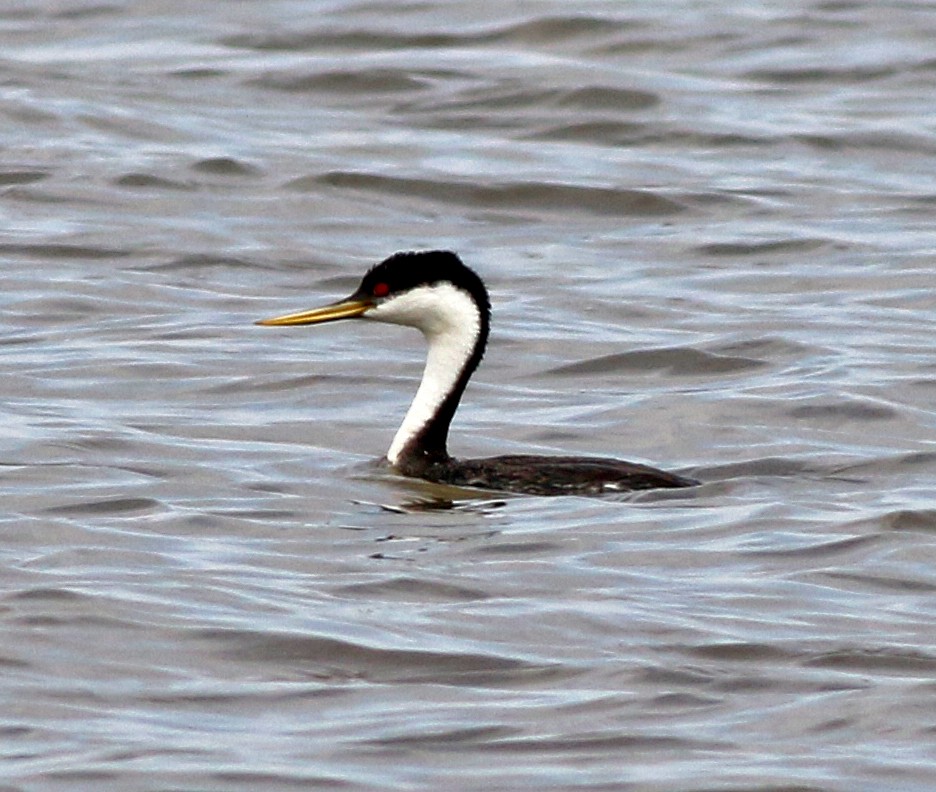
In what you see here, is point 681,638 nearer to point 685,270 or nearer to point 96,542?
point 96,542

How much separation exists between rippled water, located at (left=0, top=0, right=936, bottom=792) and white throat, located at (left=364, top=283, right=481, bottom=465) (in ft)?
1.11

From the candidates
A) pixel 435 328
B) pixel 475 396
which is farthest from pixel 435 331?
A: pixel 475 396

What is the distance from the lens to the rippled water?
24.1 ft

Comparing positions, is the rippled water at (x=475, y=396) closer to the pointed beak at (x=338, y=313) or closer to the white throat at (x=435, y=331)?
the white throat at (x=435, y=331)

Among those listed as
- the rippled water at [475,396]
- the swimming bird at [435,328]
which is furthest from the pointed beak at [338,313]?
the rippled water at [475,396]

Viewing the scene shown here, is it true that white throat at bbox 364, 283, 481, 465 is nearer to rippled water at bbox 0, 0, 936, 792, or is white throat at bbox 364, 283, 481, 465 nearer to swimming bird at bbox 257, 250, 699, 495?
swimming bird at bbox 257, 250, 699, 495

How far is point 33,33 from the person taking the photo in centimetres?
2298

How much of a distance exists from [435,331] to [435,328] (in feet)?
0.09

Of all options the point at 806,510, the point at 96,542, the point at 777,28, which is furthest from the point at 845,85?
the point at 96,542

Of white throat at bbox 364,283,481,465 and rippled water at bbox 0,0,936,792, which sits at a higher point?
white throat at bbox 364,283,481,465

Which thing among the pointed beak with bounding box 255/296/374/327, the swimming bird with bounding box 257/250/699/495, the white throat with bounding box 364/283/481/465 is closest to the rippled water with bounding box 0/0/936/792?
the swimming bird with bounding box 257/250/699/495

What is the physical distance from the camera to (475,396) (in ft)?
42.4

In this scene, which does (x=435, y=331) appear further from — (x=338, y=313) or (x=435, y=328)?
(x=338, y=313)

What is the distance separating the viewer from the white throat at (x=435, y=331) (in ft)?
35.7
